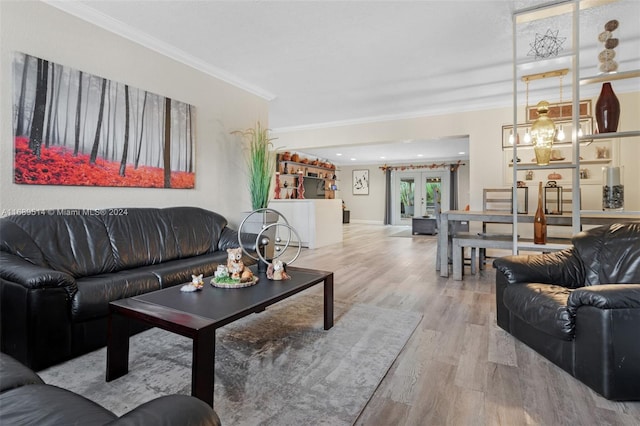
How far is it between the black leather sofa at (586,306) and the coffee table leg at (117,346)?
8.02 ft

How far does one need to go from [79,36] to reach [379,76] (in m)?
3.29

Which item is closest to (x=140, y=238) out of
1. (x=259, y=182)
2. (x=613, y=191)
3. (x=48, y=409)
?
(x=259, y=182)

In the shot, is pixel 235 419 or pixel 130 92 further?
pixel 130 92

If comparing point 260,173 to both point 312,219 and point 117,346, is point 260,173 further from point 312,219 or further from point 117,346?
point 117,346

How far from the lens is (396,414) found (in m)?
1.47

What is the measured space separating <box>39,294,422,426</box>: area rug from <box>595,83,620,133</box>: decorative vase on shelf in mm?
2195

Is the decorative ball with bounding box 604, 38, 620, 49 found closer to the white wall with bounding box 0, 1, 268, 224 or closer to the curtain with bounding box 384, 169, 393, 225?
the white wall with bounding box 0, 1, 268, 224

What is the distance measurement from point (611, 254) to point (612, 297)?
2.66ft

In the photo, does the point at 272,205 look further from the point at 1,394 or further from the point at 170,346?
the point at 1,394

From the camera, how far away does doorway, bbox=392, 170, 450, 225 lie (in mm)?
11516

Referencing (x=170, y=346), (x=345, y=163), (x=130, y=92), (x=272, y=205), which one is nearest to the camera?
(x=170, y=346)

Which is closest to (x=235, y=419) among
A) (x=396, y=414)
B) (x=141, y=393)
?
(x=141, y=393)

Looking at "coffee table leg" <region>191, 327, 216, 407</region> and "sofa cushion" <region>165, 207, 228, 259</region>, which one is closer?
"coffee table leg" <region>191, 327, 216, 407</region>

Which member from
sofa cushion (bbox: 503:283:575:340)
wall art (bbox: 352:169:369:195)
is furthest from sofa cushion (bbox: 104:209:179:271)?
wall art (bbox: 352:169:369:195)
